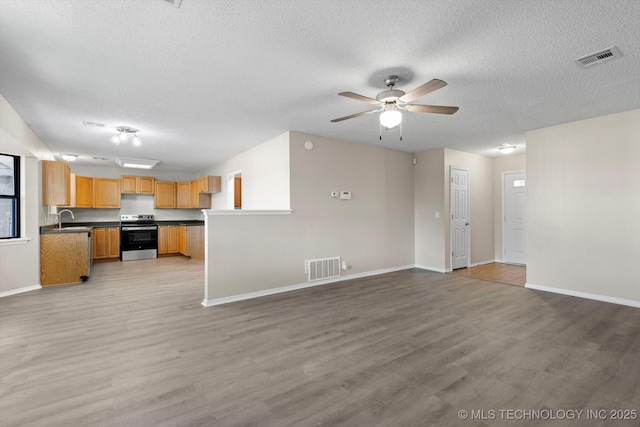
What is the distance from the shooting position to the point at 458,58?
2.50 meters

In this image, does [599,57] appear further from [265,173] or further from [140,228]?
[140,228]

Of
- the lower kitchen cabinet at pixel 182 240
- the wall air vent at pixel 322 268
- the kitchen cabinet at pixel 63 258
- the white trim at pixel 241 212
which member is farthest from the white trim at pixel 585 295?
the kitchen cabinet at pixel 63 258

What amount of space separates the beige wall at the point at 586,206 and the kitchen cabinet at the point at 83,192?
384 inches

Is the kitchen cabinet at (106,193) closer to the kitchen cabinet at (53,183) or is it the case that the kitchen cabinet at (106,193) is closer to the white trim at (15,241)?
the kitchen cabinet at (53,183)

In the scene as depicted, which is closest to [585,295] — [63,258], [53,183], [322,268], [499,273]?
[499,273]

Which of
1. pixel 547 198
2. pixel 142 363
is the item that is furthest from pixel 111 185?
pixel 547 198

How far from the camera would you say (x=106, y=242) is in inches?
300

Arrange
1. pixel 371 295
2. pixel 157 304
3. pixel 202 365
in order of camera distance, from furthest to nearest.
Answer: pixel 371 295 → pixel 157 304 → pixel 202 365

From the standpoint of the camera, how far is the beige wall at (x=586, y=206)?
376cm

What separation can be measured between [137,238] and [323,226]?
18.8 ft

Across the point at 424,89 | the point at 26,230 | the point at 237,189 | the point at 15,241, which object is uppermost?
the point at 424,89

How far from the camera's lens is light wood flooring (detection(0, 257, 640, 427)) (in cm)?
179

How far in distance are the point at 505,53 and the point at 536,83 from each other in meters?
0.86

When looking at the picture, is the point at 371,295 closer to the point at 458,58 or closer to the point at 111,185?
the point at 458,58
